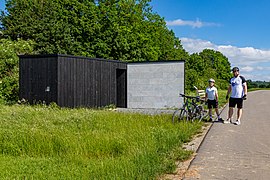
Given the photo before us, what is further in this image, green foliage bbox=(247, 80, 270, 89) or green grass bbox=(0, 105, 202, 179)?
green foliage bbox=(247, 80, 270, 89)

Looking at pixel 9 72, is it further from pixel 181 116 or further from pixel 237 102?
pixel 237 102

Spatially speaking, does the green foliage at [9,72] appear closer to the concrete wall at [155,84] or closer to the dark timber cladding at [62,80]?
the dark timber cladding at [62,80]

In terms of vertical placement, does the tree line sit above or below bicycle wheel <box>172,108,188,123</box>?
above

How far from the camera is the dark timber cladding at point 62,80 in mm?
15023

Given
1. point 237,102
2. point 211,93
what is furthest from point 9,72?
point 237,102

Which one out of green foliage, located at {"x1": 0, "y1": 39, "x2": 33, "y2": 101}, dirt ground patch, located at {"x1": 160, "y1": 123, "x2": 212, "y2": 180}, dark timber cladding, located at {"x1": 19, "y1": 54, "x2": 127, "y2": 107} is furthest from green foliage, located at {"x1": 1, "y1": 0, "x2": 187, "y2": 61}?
dirt ground patch, located at {"x1": 160, "y1": 123, "x2": 212, "y2": 180}

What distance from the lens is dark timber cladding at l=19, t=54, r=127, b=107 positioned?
15023 millimetres

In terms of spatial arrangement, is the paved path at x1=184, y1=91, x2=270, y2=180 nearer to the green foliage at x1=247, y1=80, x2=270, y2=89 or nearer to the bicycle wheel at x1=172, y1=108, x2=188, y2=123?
the bicycle wheel at x1=172, y1=108, x2=188, y2=123

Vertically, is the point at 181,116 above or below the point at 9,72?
below

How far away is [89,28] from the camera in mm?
31781

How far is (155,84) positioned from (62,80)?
241 inches

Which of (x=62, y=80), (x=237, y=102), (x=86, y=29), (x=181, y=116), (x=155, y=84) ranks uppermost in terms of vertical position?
(x=86, y=29)

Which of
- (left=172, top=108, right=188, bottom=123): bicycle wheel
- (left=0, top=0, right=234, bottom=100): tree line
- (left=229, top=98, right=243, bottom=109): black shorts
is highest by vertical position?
(left=0, top=0, right=234, bottom=100): tree line

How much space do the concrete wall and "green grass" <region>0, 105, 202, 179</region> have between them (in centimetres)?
877
